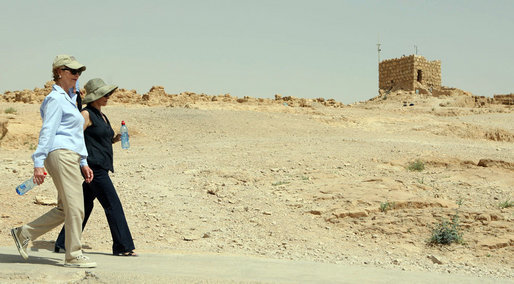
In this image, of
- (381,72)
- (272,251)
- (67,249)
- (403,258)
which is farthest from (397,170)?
(381,72)

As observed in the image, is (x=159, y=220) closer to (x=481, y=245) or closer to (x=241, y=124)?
(x=481, y=245)

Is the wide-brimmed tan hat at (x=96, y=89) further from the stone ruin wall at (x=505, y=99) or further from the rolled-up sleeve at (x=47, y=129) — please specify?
the stone ruin wall at (x=505, y=99)

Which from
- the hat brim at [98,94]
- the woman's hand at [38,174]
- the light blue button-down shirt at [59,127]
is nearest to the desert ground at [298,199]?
the woman's hand at [38,174]

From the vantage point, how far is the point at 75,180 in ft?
13.8

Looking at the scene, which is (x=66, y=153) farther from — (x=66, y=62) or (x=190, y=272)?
(x=190, y=272)

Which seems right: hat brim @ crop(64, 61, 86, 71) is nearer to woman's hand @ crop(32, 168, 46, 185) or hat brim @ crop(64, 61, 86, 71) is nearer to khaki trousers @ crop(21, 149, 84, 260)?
khaki trousers @ crop(21, 149, 84, 260)

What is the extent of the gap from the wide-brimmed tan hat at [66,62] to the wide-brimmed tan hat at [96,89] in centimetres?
40

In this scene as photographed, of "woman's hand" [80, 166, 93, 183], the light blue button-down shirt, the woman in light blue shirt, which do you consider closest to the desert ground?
the woman in light blue shirt

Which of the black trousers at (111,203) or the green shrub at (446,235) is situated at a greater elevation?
the black trousers at (111,203)

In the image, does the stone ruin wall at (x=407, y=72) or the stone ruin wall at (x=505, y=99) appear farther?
the stone ruin wall at (x=407, y=72)

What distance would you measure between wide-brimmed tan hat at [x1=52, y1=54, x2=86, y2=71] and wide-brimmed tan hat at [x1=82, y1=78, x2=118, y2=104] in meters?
0.40

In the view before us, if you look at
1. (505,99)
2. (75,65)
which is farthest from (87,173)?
(505,99)

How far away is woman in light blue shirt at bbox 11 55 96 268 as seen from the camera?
4.12 m

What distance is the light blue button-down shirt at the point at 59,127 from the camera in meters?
4.03
